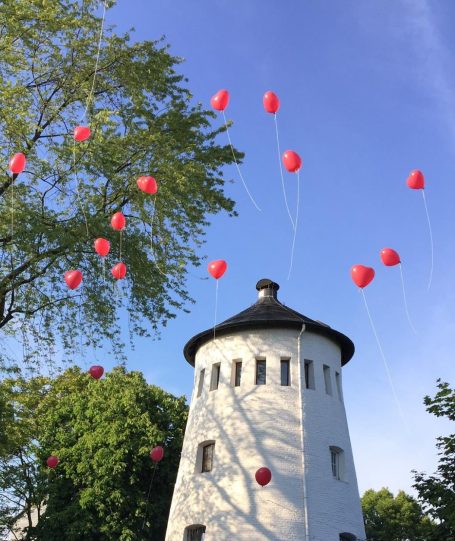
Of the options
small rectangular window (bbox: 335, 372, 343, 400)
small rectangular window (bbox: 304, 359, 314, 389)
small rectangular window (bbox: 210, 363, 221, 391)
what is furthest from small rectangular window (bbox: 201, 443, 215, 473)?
small rectangular window (bbox: 335, 372, 343, 400)

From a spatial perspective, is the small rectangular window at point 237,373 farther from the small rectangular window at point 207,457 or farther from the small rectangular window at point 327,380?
the small rectangular window at point 327,380

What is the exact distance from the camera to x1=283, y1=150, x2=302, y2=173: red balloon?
42.5 ft

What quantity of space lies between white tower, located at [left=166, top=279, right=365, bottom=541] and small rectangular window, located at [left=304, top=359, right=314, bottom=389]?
4 cm

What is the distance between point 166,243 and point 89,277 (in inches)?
128

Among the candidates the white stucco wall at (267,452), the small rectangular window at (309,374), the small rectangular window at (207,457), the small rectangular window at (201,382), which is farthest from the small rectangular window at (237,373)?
the small rectangular window at (309,374)

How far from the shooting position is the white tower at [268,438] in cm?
1958

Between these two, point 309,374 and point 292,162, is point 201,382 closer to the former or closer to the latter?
point 309,374

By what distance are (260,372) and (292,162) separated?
1190cm

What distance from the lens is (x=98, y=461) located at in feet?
88.2

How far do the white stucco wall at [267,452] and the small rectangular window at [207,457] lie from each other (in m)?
0.36

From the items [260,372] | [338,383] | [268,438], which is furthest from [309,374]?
[268,438]

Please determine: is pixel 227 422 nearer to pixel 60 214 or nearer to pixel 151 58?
pixel 60 214

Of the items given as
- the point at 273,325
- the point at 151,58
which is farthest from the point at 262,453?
the point at 151,58

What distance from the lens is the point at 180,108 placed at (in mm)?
18375
